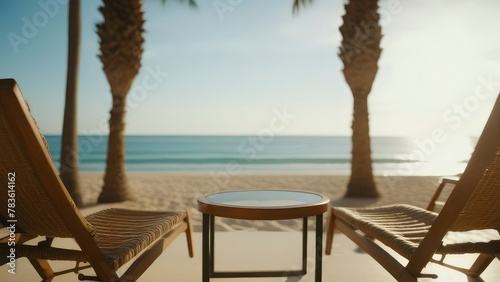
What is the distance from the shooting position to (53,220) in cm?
166

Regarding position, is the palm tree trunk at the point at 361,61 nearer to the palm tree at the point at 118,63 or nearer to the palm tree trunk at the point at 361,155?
the palm tree trunk at the point at 361,155

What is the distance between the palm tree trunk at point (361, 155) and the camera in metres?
7.29

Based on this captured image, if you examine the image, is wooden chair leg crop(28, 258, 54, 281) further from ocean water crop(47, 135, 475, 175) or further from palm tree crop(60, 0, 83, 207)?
ocean water crop(47, 135, 475, 175)

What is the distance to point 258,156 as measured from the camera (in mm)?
24578

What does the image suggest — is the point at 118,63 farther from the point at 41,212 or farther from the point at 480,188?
the point at 480,188

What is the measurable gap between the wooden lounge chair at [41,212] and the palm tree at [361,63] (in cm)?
583

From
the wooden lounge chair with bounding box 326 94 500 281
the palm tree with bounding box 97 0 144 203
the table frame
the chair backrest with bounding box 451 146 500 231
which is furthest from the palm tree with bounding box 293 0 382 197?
the chair backrest with bounding box 451 146 500 231

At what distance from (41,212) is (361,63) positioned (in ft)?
21.1

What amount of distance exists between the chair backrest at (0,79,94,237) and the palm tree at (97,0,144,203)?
5258 mm

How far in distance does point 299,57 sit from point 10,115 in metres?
29.8

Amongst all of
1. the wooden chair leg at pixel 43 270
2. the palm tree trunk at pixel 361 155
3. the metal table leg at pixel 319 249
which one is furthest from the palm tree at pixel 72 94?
the metal table leg at pixel 319 249

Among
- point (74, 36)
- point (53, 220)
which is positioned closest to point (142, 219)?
point (53, 220)

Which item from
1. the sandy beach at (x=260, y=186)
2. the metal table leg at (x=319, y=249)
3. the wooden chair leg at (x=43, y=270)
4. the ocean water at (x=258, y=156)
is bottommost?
the ocean water at (x=258, y=156)

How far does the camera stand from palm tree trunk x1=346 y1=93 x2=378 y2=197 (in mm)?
7293
